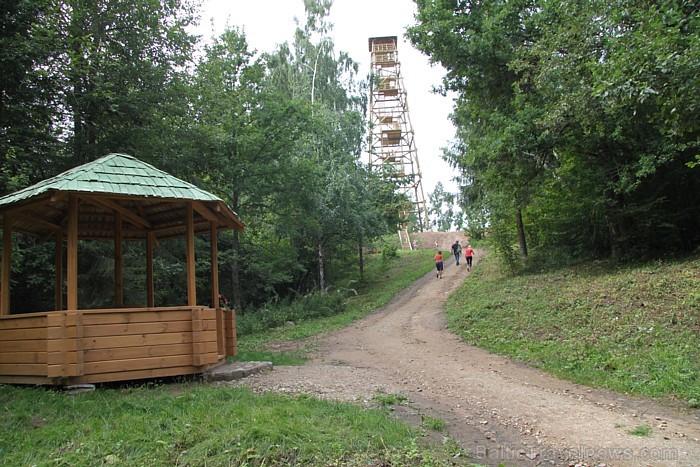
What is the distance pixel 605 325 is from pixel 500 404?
463 centimetres

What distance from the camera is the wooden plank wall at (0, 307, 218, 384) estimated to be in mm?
6711

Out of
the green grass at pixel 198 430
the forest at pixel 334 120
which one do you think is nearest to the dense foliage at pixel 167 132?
the forest at pixel 334 120

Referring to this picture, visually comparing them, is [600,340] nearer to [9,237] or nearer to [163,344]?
[163,344]

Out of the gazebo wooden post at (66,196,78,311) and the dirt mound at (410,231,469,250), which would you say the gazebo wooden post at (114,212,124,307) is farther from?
the dirt mound at (410,231,469,250)

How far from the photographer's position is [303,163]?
18.2 meters

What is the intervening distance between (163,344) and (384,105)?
34.2 metres

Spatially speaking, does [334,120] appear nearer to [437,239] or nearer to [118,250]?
[118,250]

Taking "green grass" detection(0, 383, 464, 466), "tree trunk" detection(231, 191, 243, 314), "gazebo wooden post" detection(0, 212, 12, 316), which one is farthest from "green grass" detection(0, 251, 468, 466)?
"tree trunk" detection(231, 191, 243, 314)

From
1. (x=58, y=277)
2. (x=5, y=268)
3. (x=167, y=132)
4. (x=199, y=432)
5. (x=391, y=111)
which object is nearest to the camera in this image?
(x=199, y=432)

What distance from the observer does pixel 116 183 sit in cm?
737

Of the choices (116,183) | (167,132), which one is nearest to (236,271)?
(167,132)

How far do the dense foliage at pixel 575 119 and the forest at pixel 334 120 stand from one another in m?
0.06

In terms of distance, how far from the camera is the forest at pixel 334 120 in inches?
394

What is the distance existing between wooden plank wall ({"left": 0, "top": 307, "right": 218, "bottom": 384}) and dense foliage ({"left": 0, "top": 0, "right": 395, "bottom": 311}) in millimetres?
3696
